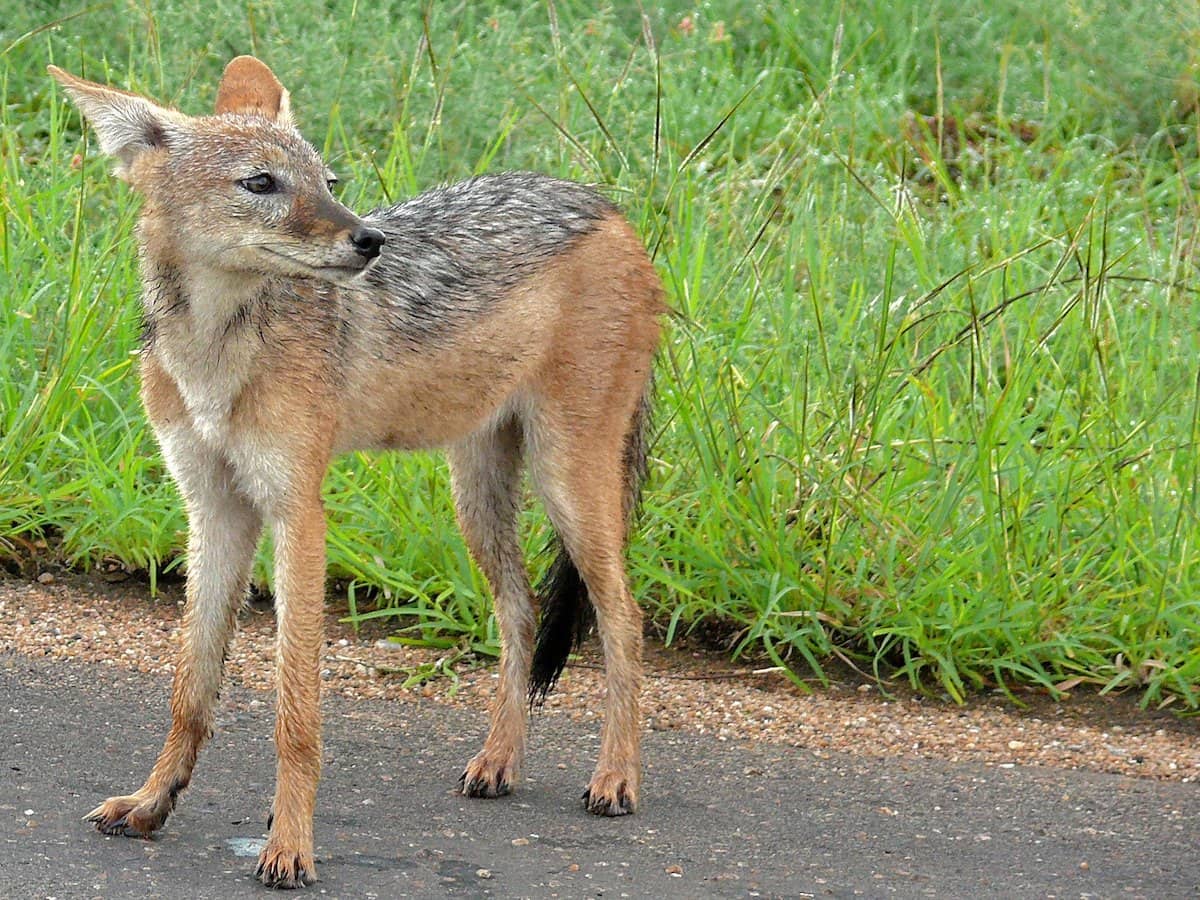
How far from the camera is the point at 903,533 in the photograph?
5766 millimetres

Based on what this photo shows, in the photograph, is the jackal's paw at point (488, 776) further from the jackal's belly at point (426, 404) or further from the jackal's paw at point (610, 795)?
the jackal's belly at point (426, 404)

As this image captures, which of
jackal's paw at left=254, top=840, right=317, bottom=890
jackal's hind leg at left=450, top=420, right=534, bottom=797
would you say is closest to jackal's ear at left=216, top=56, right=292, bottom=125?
jackal's hind leg at left=450, top=420, right=534, bottom=797

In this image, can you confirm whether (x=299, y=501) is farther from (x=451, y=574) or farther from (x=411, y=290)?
(x=451, y=574)

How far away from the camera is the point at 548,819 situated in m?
4.64

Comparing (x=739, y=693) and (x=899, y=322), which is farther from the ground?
(x=899, y=322)

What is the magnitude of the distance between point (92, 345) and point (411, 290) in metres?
2.06

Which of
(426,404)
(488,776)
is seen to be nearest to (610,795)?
(488,776)

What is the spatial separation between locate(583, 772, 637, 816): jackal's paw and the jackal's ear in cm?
193

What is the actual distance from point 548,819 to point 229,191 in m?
1.81

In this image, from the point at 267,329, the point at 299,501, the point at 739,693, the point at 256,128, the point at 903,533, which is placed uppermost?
the point at 256,128

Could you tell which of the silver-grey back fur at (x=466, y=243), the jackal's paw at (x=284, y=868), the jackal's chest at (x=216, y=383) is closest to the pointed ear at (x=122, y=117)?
the jackal's chest at (x=216, y=383)

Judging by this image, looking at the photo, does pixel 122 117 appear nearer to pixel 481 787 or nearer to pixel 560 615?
pixel 560 615

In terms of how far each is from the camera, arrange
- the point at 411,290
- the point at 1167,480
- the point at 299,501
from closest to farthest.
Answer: the point at 299,501 → the point at 411,290 → the point at 1167,480

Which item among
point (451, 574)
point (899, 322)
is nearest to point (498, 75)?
point (899, 322)
